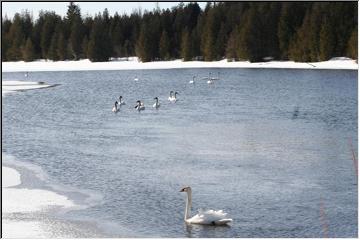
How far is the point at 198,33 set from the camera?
11919 cm

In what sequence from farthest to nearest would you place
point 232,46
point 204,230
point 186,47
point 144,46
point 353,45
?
point 144,46 < point 186,47 < point 232,46 < point 353,45 < point 204,230

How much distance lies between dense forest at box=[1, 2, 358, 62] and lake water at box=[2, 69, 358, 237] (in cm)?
5146

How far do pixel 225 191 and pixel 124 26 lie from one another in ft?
387

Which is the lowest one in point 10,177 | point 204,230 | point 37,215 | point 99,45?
point 204,230

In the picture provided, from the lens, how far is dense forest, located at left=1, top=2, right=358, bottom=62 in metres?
97.4

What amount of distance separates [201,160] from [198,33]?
3817 inches

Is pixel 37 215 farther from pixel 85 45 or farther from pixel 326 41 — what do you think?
pixel 85 45

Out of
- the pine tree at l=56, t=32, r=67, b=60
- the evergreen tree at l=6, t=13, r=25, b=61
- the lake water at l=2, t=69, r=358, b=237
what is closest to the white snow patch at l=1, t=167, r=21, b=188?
the lake water at l=2, t=69, r=358, b=237

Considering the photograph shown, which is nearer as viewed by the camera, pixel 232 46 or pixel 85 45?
pixel 232 46

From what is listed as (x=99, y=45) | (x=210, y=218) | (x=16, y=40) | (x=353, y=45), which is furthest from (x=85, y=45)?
(x=210, y=218)

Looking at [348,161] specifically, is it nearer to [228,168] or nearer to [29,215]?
[228,168]

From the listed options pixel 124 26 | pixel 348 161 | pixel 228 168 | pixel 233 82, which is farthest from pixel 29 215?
pixel 124 26

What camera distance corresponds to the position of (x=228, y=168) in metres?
21.9

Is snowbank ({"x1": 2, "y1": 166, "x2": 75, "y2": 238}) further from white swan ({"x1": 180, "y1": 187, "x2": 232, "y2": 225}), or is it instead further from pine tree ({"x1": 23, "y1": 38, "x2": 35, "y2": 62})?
pine tree ({"x1": 23, "y1": 38, "x2": 35, "y2": 62})
